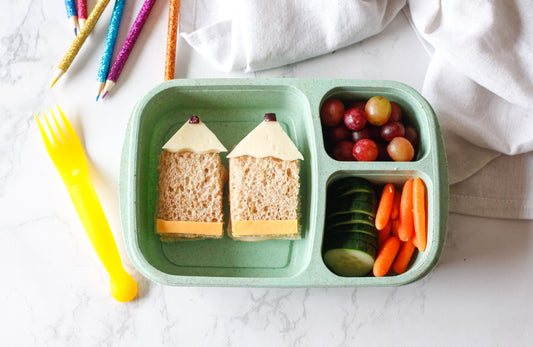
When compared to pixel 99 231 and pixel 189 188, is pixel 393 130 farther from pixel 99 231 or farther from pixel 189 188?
pixel 99 231

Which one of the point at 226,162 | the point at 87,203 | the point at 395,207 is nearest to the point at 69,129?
the point at 87,203

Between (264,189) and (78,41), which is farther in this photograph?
(78,41)

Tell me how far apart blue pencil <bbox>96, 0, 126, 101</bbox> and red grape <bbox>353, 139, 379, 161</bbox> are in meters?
0.85

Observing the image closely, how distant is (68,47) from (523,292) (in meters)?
1.72

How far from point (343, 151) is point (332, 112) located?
122 millimetres

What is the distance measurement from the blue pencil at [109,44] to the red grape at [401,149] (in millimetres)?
946

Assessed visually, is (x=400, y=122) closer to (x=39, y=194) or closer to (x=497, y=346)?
(x=497, y=346)

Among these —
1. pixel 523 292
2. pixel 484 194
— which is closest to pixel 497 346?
pixel 523 292

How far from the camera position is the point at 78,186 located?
55.7 inches

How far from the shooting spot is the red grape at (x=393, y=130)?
1319mm

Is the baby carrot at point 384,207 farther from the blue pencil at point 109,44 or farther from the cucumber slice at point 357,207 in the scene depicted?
the blue pencil at point 109,44

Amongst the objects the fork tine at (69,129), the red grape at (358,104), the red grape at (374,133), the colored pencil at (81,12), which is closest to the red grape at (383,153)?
the red grape at (374,133)

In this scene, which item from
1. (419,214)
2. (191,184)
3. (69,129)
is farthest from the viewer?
(69,129)

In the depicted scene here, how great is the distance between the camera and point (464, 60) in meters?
1.43
